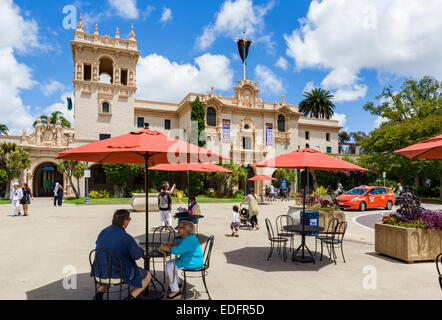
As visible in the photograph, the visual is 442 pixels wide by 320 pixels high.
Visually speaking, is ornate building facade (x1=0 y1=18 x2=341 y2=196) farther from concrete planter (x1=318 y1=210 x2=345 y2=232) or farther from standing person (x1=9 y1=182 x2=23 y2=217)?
concrete planter (x1=318 y1=210 x2=345 y2=232)

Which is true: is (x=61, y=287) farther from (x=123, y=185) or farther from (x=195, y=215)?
(x=123, y=185)

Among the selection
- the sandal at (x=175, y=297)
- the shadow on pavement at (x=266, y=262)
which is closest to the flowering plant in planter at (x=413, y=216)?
the shadow on pavement at (x=266, y=262)

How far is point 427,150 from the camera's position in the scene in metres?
6.62

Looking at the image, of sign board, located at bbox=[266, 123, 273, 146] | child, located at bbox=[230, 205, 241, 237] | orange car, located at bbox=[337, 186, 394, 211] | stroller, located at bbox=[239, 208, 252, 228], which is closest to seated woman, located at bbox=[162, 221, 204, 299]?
child, located at bbox=[230, 205, 241, 237]

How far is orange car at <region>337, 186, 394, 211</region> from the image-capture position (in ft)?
63.9

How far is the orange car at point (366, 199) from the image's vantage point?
63.9ft

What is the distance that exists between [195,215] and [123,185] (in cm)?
2451

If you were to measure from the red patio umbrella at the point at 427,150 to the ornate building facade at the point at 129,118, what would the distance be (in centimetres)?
2964

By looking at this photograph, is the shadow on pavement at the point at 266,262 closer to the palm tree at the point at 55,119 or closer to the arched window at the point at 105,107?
the arched window at the point at 105,107

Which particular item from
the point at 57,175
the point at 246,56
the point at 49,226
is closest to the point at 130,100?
the point at 57,175

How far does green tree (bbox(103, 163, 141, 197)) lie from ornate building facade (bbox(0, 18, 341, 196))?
2.36 metres

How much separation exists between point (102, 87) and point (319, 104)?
4052cm

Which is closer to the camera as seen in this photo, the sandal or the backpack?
the sandal

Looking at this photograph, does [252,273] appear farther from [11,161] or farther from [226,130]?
[226,130]
